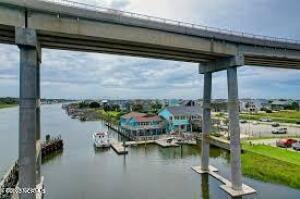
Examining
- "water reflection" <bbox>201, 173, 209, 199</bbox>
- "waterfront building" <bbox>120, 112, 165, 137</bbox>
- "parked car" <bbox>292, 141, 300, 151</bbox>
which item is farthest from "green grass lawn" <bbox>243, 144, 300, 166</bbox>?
"waterfront building" <bbox>120, 112, 165, 137</bbox>

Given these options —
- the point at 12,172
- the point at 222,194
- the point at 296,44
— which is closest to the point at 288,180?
the point at 222,194

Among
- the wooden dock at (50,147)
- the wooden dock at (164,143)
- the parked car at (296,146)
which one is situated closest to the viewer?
the parked car at (296,146)

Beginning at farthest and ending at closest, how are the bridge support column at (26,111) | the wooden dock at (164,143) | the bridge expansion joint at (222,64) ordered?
1. the wooden dock at (164,143)
2. the bridge expansion joint at (222,64)
3. the bridge support column at (26,111)

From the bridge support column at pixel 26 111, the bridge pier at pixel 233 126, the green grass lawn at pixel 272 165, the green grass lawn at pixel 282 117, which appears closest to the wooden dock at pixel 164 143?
the green grass lawn at pixel 272 165

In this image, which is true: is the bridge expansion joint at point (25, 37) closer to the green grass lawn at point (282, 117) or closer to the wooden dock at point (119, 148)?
the wooden dock at point (119, 148)

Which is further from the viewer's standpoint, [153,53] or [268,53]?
[268,53]

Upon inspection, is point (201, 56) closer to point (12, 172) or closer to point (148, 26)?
point (148, 26)

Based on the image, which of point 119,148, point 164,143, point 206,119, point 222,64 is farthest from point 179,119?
point 222,64
